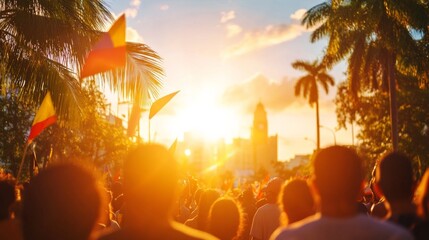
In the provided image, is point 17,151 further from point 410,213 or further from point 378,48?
point 410,213

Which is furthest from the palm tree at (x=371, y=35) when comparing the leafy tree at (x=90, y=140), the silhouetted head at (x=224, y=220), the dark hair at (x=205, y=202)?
the silhouetted head at (x=224, y=220)

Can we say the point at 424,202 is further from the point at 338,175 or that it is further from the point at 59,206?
the point at 59,206

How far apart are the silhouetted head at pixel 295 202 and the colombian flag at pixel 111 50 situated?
3365 mm

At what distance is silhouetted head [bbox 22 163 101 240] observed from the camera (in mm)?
2758

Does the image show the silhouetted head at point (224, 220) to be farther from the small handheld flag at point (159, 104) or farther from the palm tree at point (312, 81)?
the palm tree at point (312, 81)

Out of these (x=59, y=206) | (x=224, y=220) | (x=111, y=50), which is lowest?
(x=224, y=220)

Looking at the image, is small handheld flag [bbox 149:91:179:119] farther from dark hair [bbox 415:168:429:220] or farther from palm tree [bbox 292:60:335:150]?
palm tree [bbox 292:60:335:150]

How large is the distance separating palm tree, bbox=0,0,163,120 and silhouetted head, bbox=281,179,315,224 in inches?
242

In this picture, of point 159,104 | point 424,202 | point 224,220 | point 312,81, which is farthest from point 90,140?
point 424,202

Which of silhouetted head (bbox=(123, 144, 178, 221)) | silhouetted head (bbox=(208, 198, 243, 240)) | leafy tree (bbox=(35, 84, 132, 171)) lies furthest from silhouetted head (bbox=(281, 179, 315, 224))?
leafy tree (bbox=(35, 84, 132, 171))

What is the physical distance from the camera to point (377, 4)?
20.6 meters

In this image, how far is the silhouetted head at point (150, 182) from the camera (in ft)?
9.24

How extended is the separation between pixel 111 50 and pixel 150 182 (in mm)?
4917

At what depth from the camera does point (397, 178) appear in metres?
3.34
